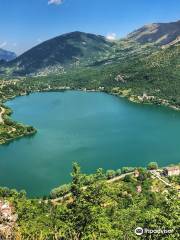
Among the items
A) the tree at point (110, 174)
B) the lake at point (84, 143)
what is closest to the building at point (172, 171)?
the tree at point (110, 174)

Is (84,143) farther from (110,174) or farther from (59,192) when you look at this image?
(59,192)

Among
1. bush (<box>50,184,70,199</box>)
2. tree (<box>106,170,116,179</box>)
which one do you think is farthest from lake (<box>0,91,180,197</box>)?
tree (<box>106,170,116,179</box>)

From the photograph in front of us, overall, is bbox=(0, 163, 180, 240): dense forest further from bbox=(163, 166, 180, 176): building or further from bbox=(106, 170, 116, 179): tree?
bbox=(163, 166, 180, 176): building

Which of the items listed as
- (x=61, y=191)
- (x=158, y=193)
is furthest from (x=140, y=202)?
(x=61, y=191)

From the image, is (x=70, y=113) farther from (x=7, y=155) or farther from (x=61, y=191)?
(x=61, y=191)

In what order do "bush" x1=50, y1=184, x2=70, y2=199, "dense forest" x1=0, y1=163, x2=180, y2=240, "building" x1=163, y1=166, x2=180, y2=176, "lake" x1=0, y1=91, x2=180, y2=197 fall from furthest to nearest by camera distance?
"lake" x1=0, y1=91, x2=180, y2=197 < "building" x1=163, y1=166, x2=180, y2=176 < "bush" x1=50, y1=184, x2=70, y2=199 < "dense forest" x1=0, y1=163, x2=180, y2=240

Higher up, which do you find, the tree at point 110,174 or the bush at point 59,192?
the tree at point 110,174

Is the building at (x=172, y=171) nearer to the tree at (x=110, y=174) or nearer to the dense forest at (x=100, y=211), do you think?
the dense forest at (x=100, y=211)

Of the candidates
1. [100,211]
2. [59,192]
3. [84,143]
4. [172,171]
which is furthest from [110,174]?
[100,211]
